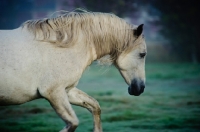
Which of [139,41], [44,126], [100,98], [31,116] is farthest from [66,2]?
[139,41]

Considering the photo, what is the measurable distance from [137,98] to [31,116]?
7.67 feet

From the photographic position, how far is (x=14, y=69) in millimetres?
3162

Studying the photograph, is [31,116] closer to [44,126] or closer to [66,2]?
[44,126]

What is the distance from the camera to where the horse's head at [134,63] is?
3.66 meters

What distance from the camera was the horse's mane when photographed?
3.38 metres

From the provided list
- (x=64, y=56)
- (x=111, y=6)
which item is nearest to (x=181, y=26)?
(x=111, y=6)

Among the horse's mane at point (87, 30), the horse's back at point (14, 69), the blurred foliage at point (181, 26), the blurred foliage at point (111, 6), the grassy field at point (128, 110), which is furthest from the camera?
the blurred foliage at point (181, 26)

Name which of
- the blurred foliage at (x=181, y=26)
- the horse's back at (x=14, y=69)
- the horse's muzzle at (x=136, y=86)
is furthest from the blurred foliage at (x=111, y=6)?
the horse's back at (x=14, y=69)

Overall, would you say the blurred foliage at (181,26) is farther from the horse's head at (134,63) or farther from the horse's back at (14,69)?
the horse's back at (14,69)

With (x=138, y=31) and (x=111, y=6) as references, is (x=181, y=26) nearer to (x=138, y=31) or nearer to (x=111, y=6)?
(x=111, y=6)

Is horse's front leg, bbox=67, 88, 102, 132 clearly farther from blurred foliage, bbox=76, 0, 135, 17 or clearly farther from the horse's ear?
blurred foliage, bbox=76, 0, 135, 17

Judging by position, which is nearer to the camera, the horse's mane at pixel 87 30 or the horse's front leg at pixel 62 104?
the horse's front leg at pixel 62 104

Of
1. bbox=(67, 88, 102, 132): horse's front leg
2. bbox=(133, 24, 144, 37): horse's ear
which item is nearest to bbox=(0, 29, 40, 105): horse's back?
bbox=(67, 88, 102, 132): horse's front leg

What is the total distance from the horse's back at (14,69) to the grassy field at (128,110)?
0.80 meters
